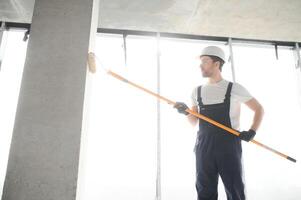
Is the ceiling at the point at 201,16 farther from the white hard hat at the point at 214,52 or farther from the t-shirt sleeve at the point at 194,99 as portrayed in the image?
the t-shirt sleeve at the point at 194,99

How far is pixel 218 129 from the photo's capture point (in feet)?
5.49

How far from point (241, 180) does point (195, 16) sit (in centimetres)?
185

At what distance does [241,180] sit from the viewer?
1547 mm

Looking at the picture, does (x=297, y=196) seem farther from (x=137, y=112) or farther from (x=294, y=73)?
(x=137, y=112)

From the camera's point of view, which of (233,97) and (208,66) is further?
(208,66)

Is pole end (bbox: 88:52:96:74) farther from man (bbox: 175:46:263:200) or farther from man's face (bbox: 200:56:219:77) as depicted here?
man's face (bbox: 200:56:219:77)

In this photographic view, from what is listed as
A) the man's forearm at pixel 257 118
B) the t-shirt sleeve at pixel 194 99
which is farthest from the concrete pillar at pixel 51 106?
the man's forearm at pixel 257 118

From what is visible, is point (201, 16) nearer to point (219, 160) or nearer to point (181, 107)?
point (181, 107)

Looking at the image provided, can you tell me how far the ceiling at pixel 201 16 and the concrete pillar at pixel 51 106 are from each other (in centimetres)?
89

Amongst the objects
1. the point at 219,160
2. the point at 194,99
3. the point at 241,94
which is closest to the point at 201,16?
the point at 194,99

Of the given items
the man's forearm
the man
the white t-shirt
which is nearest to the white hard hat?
the man

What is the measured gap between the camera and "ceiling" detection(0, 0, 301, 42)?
96.9 inches

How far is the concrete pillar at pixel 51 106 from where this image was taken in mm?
1424

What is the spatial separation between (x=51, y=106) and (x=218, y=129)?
1159mm
